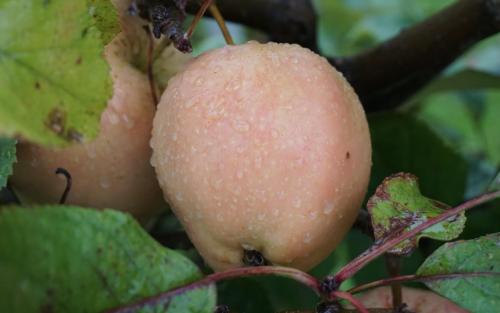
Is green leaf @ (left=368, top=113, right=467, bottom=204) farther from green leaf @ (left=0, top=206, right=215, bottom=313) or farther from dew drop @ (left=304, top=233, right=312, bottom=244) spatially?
green leaf @ (left=0, top=206, right=215, bottom=313)

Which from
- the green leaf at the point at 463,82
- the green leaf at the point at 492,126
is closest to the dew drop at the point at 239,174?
the green leaf at the point at 463,82

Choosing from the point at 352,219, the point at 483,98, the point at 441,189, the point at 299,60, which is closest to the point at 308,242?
the point at 352,219

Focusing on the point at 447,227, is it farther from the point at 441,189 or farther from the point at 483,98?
the point at 483,98

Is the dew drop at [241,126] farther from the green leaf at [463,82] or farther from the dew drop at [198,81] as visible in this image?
the green leaf at [463,82]

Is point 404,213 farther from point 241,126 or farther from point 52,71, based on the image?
point 52,71

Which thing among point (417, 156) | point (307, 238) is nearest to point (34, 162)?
point (307, 238)

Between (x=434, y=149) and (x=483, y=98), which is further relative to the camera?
(x=483, y=98)

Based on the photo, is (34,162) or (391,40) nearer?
(34,162)
